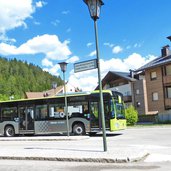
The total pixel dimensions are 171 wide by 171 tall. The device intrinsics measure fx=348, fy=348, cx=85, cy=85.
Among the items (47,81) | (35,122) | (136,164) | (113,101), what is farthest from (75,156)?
(47,81)

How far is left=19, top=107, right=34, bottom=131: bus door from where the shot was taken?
83.6ft

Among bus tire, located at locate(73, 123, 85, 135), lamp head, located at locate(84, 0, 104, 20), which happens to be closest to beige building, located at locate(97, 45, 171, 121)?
bus tire, located at locate(73, 123, 85, 135)

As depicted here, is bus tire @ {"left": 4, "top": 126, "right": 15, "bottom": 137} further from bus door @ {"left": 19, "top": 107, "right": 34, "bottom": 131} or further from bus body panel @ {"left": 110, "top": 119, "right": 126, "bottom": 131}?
bus body panel @ {"left": 110, "top": 119, "right": 126, "bottom": 131}

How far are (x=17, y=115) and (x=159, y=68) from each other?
87.6 ft

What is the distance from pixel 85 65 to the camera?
12266 millimetres

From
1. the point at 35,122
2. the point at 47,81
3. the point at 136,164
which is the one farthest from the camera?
the point at 47,81

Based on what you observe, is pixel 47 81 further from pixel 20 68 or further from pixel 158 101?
pixel 158 101

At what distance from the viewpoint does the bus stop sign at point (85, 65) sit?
12070mm

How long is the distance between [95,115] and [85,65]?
434 inches

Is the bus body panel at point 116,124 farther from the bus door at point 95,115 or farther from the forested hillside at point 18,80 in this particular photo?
the forested hillside at point 18,80

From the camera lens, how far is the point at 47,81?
7613 inches

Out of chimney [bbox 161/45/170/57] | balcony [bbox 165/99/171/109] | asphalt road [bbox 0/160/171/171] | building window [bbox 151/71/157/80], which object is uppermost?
chimney [bbox 161/45/170/57]

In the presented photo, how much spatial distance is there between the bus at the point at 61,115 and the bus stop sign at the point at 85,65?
10145 millimetres

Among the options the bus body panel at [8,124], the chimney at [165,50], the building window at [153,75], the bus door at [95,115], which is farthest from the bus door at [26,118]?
the chimney at [165,50]
